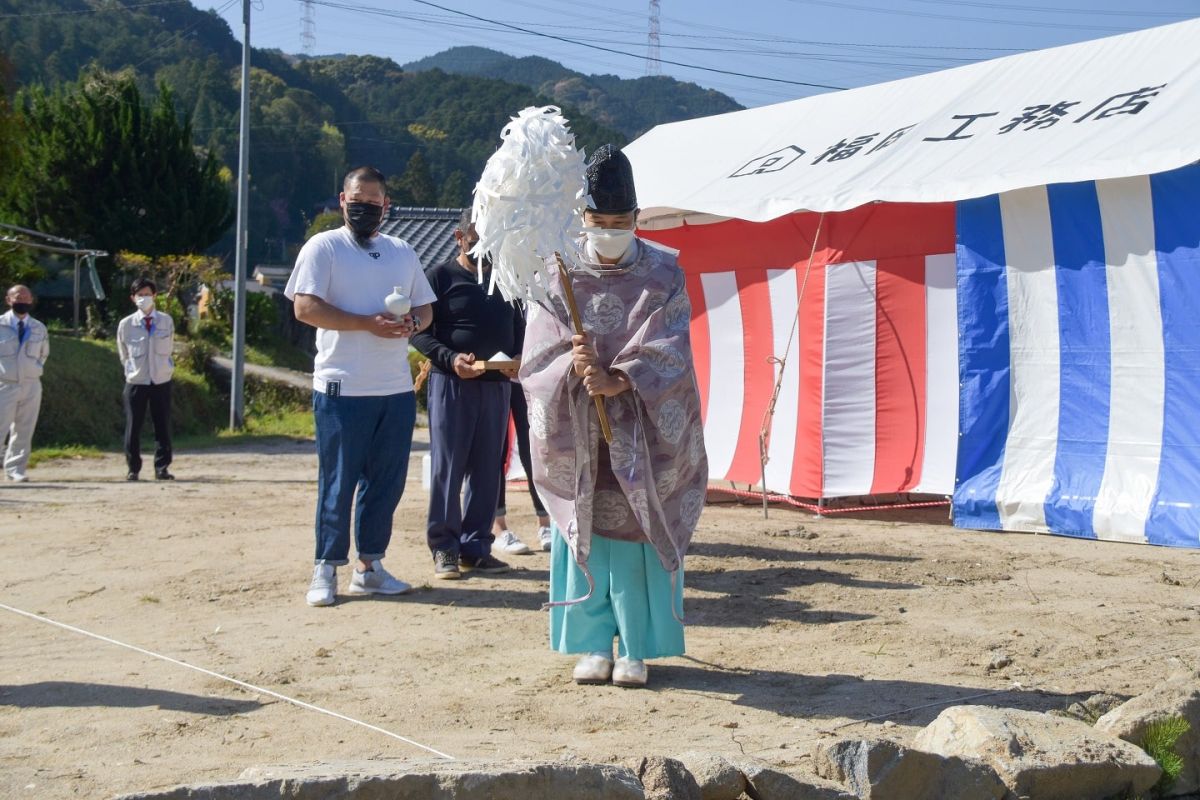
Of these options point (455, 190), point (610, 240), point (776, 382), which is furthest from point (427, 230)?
point (610, 240)

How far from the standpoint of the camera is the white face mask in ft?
14.1

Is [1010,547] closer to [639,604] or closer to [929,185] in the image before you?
[929,185]

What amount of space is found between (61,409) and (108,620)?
32.7ft

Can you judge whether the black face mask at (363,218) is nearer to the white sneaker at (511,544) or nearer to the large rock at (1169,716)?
the white sneaker at (511,544)

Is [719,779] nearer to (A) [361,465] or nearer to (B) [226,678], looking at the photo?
(B) [226,678]

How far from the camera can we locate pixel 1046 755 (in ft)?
10.6

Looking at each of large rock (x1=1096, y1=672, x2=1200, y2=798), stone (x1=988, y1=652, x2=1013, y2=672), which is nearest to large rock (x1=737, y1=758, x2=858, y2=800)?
large rock (x1=1096, y1=672, x2=1200, y2=798)

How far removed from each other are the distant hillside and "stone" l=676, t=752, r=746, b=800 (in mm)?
60718

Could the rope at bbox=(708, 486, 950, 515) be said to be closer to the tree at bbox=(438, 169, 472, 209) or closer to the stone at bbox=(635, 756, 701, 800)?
the stone at bbox=(635, 756, 701, 800)

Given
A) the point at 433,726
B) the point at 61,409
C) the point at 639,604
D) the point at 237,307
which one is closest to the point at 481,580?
the point at 639,604

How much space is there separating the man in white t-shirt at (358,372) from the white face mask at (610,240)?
1.43m

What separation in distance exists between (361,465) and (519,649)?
4.11ft

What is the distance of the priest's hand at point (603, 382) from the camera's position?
13.4 ft

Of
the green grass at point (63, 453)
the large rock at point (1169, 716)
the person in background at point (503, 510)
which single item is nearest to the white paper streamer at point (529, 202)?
the large rock at point (1169, 716)
